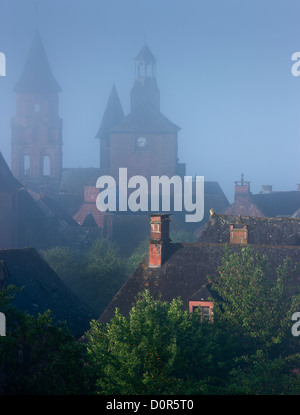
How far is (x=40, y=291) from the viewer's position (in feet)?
87.9

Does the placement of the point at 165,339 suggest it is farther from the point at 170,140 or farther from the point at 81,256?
the point at 170,140

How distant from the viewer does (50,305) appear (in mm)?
26281

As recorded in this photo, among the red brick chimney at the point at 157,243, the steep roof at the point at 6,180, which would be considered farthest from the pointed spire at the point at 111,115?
the red brick chimney at the point at 157,243

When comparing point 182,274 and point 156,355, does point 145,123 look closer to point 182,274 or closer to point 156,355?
point 182,274

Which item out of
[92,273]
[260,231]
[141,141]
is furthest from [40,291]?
[141,141]

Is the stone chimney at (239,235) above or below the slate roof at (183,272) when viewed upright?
above

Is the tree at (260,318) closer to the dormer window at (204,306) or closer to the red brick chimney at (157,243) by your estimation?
the dormer window at (204,306)

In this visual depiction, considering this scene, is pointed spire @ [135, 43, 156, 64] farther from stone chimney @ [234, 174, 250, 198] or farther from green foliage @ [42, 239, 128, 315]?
green foliage @ [42, 239, 128, 315]

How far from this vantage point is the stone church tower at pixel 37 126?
89.9 m

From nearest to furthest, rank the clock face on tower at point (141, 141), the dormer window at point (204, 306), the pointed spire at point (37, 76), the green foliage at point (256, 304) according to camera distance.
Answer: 1. the green foliage at point (256, 304)
2. the dormer window at point (204, 306)
3. the clock face on tower at point (141, 141)
4. the pointed spire at point (37, 76)

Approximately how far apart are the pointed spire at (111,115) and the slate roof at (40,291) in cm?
6603
